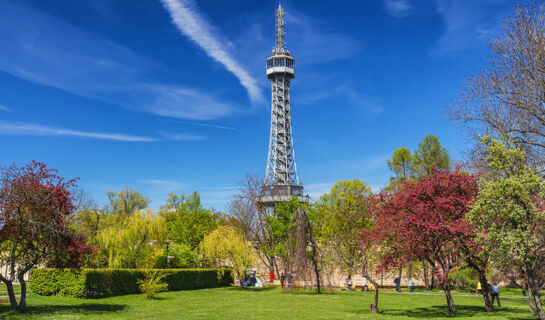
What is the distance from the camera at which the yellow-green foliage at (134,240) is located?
29.6 meters

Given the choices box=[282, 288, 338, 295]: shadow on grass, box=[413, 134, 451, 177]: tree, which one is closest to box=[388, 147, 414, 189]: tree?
box=[413, 134, 451, 177]: tree

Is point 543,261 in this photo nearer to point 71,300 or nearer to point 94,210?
point 71,300

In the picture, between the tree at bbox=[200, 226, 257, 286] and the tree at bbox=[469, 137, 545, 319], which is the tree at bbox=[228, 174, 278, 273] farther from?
the tree at bbox=[469, 137, 545, 319]

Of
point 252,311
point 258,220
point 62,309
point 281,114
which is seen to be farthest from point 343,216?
point 281,114

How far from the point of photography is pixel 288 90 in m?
94.4

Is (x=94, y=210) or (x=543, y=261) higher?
(x=94, y=210)

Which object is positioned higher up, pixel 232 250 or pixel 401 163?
pixel 401 163

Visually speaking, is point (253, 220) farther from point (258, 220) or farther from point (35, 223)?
point (35, 223)

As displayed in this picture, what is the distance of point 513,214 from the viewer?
38.7ft

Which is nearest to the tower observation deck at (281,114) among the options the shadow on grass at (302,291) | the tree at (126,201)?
the tree at (126,201)

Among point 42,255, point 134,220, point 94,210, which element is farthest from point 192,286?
point 94,210

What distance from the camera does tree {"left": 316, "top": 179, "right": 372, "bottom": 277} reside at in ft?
116

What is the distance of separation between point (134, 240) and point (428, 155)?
99.3 ft

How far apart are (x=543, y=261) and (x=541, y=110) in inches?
225
